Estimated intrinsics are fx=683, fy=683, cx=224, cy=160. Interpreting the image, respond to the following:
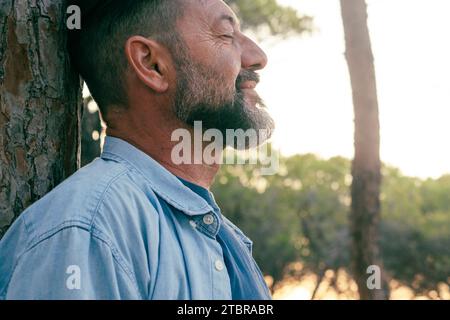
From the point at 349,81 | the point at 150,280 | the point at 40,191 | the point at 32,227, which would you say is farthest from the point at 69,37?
the point at 349,81

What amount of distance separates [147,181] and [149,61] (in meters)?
0.54

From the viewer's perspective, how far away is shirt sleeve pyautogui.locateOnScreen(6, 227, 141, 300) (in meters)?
1.73

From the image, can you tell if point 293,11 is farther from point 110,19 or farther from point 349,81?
point 110,19

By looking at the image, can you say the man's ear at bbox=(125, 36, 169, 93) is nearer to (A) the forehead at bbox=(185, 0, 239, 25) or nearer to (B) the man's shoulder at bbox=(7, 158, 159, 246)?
(A) the forehead at bbox=(185, 0, 239, 25)

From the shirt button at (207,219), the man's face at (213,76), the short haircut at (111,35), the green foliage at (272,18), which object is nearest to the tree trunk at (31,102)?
the short haircut at (111,35)

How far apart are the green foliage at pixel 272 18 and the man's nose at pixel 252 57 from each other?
457 inches

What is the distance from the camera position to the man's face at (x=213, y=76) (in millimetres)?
2525

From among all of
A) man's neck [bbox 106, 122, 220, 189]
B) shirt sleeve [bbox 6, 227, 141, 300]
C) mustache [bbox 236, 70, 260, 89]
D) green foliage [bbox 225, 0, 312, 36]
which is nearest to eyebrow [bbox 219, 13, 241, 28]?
mustache [bbox 236, 70, 260, 89]

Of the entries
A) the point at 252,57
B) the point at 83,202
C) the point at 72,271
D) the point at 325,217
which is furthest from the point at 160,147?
the point at 325,217

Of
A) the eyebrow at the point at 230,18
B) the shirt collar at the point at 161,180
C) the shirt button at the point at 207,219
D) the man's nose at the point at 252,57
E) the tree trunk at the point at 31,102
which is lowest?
the shirt button at the point at 207,219

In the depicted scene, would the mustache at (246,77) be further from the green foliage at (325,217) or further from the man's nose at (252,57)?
the green foliage at (325,217)

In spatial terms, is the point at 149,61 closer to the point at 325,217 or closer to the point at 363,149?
the point at 363,149

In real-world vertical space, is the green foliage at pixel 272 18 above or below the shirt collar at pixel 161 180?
above

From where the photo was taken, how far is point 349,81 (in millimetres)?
5934
